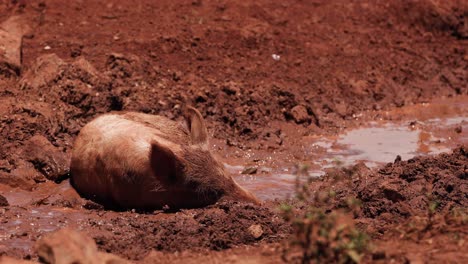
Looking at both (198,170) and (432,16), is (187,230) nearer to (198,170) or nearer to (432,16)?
(198,170)

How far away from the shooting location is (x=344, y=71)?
13.4 meters

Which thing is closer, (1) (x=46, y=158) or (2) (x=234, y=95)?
(1) (x=46, y=158)

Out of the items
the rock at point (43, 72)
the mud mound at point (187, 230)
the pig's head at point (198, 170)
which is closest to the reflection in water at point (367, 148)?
the pig's head at point (198, 170)

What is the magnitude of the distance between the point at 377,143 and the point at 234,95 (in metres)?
1.92

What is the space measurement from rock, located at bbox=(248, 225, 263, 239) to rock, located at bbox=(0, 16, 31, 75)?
508cm

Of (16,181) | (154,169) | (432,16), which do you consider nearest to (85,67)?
(16,181)

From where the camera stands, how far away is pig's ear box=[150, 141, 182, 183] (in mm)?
7250

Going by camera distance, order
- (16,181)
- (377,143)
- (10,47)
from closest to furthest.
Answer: (16,181), (377,143), (10,47)

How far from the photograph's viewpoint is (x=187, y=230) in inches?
262

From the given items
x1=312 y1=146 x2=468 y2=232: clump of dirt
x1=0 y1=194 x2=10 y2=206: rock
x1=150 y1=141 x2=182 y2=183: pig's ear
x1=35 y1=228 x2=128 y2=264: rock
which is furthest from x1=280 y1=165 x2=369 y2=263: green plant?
x1=0 y1=194 x2=10 y2=206: rock

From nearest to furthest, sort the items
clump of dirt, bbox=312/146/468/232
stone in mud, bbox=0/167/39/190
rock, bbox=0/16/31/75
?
clump of dirt, bbox=312/146/468/232 < stone in mud, bbox=0/167/39/190 < rock, bbox=0/16/31/75

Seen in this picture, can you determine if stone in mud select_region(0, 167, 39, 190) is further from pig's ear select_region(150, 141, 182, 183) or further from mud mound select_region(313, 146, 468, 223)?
mud mound select_region(313, 146, 468, 223)

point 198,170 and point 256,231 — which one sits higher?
point 198,170

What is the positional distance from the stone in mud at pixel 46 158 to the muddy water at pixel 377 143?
5.65 feet
